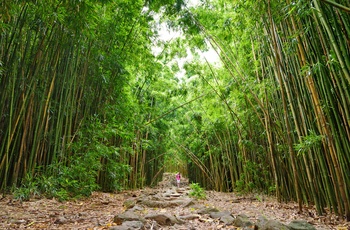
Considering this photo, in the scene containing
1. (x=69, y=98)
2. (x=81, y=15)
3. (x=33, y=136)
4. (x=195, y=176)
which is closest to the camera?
(x=81, y=15)

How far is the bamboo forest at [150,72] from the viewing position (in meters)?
2.17

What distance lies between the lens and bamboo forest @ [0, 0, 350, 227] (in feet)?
7.13

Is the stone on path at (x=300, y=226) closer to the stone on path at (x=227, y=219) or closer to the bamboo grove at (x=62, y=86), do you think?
the stone on path at (x=227, y=219)

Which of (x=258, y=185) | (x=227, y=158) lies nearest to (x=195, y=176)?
(x=227, y=158)

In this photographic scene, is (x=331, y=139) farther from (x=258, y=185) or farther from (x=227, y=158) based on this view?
(x=227, y=158)

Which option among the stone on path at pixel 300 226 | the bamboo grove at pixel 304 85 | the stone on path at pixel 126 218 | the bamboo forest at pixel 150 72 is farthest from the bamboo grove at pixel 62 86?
the stone on path at pixel 300 226

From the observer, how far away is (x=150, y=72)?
5.31 metres

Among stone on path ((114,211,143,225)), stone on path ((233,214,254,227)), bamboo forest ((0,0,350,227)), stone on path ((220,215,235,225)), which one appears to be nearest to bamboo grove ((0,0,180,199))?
bamboo forest ((0,0,350,227))

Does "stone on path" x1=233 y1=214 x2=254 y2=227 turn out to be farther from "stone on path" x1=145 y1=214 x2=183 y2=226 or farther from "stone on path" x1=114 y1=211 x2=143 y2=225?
"stone on path" x1=114 y1=211 x2=143 y2=225

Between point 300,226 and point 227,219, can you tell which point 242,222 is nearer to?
point 227,219

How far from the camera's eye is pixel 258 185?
5.40m

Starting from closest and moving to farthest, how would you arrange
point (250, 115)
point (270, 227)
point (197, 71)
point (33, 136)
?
1. point (270, 227)
2. point (33, 136)
3. point (250, 115)
4. point (197, 71)

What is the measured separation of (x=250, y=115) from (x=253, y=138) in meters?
0.59

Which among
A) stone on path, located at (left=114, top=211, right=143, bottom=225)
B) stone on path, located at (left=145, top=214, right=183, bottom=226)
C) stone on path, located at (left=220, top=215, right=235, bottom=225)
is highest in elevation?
stone on path, located at (left=114, top=211, right=143, bottom=225)
